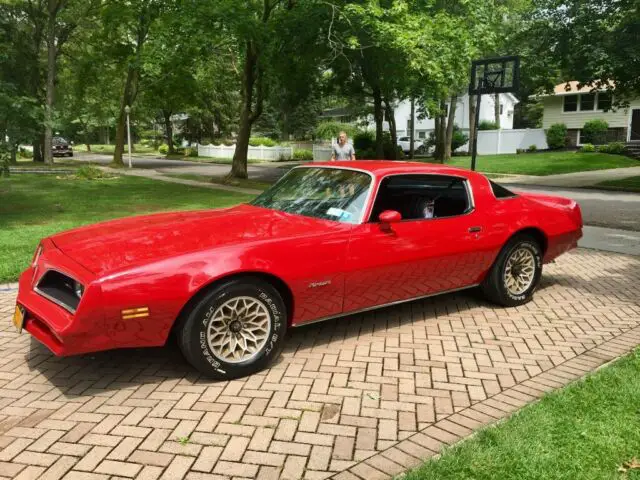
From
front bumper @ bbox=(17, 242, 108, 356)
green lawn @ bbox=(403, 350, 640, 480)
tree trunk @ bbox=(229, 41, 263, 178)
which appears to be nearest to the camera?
green lawn @ bbox=(403, 350, 640, 480)

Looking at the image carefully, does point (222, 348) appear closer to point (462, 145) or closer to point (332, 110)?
point (462, 145)

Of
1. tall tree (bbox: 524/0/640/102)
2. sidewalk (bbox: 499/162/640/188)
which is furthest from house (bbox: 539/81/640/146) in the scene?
tall tree (bbox: 524/0/640/102)

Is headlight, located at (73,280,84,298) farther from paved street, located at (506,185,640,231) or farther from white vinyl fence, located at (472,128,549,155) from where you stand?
white vinyl fence, located at (472,128,549,155)

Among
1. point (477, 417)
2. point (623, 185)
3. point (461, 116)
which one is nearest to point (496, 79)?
point (623, 185)

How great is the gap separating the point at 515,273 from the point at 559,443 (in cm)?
271

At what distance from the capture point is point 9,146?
31.6 feet

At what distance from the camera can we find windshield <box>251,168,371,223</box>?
14.7 ft

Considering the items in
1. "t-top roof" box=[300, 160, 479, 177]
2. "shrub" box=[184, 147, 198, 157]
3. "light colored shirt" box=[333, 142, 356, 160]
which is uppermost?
"shrub" box=[184, 147, 198, 157]

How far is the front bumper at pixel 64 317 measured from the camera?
327 cm

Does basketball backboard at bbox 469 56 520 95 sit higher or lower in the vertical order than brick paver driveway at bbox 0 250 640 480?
higher

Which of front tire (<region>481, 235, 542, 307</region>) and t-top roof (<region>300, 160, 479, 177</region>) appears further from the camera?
front tire (<region>481, 235, 542, 307</region>)

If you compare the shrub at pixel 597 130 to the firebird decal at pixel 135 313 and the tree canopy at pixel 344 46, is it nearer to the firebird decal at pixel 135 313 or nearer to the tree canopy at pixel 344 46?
the tree canopy at pixel 344 46

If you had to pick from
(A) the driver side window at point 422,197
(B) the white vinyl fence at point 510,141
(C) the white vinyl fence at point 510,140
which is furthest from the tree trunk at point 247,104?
(C) the white vinyl fence at point 510,140

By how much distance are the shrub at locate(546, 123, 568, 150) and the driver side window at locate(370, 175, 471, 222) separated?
125ft
